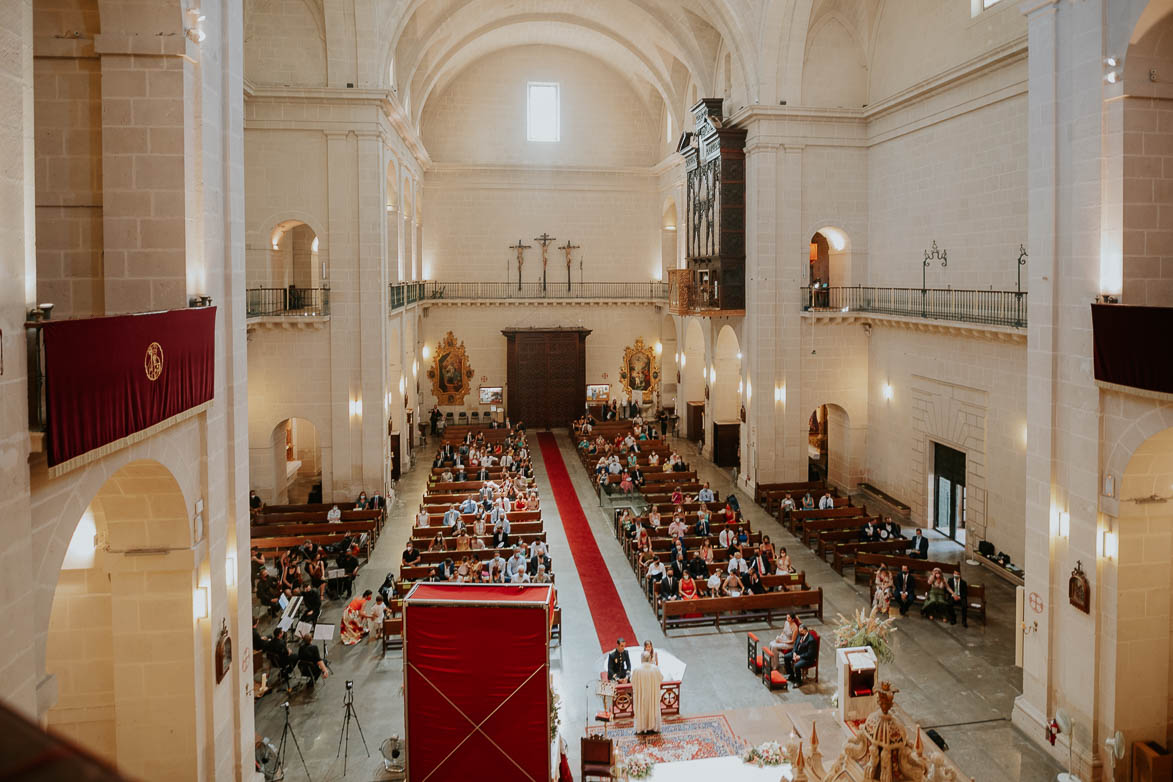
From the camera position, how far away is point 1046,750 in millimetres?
10477

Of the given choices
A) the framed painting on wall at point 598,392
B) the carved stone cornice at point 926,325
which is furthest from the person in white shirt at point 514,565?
the framed painting on wall at point 598,392

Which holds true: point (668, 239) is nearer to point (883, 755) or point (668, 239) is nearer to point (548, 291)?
point (548, 291)

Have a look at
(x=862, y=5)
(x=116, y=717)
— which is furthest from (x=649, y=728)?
(x=862, y=5)

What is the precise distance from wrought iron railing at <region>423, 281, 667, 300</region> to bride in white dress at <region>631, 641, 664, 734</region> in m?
23.3

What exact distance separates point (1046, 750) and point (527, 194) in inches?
1074

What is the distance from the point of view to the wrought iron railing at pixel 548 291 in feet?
109

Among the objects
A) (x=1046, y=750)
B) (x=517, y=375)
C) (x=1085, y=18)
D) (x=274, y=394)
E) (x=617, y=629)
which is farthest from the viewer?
(x=517, y=375)

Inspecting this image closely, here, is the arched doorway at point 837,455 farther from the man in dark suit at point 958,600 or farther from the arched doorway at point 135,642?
the arched doorway at point 135,642

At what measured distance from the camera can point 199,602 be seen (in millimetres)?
8203

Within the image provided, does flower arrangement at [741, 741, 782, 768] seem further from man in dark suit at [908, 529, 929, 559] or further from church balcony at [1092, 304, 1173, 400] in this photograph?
man in dark suit at [908, 529, 929, 559]

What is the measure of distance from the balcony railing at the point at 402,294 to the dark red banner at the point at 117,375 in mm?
15025

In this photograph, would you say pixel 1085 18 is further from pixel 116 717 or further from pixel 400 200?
pixel 400 200

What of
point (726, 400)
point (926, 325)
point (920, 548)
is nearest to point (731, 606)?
point (920, 548)

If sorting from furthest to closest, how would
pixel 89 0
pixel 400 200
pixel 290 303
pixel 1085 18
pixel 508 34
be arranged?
1. pixel 508 34
2. pixel 400 200
3. pixel 290 303
4. pixel 1085 18
5. pixel 89 0
